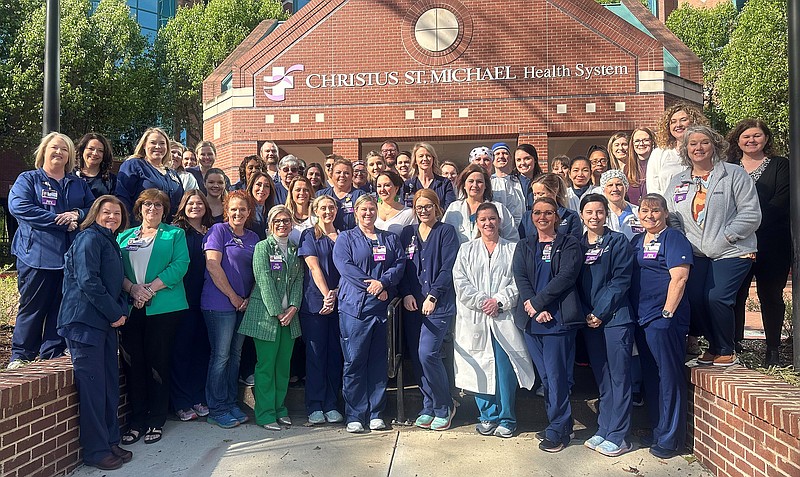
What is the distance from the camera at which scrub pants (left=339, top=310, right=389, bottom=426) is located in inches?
189

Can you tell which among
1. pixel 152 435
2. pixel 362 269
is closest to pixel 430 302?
pixel 362 269

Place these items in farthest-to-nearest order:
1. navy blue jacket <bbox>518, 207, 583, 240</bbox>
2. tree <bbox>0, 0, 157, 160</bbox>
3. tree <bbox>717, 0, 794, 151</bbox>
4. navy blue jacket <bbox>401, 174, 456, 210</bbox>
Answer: tree <bbox>0, 0, 157, 160</bbox>
tree <bbox>717, 0, 794, 151</bbox>
navy blue jacket <bbox>401, 174, 456, 210</bbox>
navy blue jacket <bbox>518, 207, 583, 240</bbox>

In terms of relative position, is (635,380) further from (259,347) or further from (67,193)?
(67,193)

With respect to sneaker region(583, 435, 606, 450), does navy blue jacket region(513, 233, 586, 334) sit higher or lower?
higher

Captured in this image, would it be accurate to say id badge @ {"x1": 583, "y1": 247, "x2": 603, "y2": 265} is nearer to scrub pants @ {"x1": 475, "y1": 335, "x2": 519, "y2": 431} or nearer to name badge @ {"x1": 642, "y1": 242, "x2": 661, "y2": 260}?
name badge @ {"x1": 642, "y1": 242, "x2": 661, "y2": 260}

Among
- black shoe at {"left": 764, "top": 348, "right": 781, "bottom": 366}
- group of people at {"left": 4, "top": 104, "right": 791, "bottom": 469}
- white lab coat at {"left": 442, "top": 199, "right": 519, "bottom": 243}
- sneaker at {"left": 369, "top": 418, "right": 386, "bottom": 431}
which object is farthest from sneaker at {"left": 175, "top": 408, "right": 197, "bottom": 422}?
black shoe at {"left": 764, "top": 348, "right": 781, "bottom": 366}

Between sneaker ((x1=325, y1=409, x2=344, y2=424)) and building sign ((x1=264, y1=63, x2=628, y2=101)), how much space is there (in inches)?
432

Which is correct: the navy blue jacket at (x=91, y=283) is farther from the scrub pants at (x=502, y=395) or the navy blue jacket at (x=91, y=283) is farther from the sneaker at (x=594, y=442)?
the sneaker at (x=594, y=442)

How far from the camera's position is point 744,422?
3695 millimetres

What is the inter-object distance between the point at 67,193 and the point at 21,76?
1643 cm

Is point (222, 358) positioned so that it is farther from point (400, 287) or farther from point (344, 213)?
point (344, 213)

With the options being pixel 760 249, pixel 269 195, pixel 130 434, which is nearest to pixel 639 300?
pixel 760 249

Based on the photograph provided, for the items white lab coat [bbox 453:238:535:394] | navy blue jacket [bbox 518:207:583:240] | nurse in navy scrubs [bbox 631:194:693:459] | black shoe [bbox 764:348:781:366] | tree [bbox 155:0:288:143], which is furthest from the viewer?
tree [bbox 155:0:288:143]

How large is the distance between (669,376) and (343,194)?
126 inches
